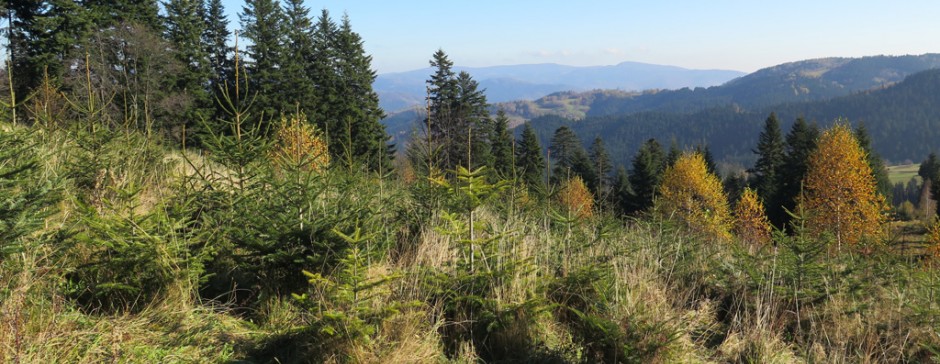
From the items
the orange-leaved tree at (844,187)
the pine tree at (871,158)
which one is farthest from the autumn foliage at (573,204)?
the pine tree at (871,158)

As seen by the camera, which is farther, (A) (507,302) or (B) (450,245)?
(B) (450,245)

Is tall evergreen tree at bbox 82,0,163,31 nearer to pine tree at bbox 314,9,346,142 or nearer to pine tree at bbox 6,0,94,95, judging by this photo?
pine tree at bbox 6,0,94,95

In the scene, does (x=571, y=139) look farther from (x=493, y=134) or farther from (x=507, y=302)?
(x=507, y=302)

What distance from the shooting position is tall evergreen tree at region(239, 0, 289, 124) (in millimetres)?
32625

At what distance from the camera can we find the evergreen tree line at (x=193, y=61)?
80.4 feet

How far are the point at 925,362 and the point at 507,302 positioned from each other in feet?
10.6

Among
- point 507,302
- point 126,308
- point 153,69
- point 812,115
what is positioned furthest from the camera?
point 812,115

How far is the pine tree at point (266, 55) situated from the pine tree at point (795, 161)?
36.9m

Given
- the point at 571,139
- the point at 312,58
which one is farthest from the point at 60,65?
the point at 571,139

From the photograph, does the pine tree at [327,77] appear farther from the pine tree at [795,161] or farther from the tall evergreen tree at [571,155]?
the pine tree at [795,161]

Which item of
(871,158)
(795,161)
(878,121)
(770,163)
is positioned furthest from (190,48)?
(878,121)

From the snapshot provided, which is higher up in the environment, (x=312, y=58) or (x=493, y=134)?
(x=312, y=58)

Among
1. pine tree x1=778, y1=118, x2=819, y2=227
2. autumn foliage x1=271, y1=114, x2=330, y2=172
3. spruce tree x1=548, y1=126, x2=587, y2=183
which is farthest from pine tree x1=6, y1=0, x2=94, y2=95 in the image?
pine tree x1=778, y1=118, x2=819, y2=227

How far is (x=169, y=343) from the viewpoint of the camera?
2986 mm
